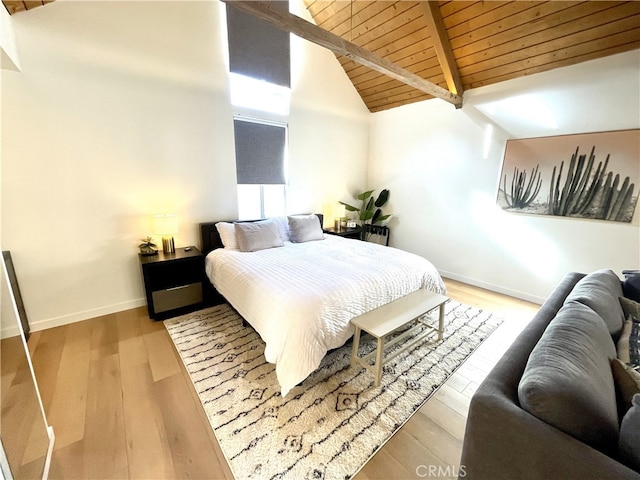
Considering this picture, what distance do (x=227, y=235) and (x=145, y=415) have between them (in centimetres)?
192

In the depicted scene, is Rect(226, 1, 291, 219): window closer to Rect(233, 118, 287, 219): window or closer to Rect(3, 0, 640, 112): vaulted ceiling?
Rect(233, 118, 287, 219): window

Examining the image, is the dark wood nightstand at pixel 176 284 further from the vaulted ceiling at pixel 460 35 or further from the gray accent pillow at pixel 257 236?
the vaulted ceiling at pixel 460 35

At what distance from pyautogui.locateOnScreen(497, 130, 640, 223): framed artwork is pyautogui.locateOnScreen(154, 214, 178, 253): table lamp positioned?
4074mm

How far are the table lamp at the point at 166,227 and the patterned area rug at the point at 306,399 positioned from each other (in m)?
0.92

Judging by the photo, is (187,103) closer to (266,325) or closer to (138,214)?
(138,214)

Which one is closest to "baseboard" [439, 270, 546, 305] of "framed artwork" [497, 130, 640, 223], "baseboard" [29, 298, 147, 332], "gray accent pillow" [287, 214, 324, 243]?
"framed artwork" [497, 130, 640, 223]

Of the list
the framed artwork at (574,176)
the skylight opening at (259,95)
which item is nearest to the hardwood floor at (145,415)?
the framed artwork at (574,176)

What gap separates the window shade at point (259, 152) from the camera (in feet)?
11.6

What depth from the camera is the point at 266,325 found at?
6.17 feet

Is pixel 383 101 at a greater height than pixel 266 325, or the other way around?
pixel 383 101

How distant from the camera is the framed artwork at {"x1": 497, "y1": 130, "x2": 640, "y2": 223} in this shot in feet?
8.66

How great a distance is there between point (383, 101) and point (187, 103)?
3138 millimetres

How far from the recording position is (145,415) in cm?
164

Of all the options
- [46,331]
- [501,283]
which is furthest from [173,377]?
[501,283]
